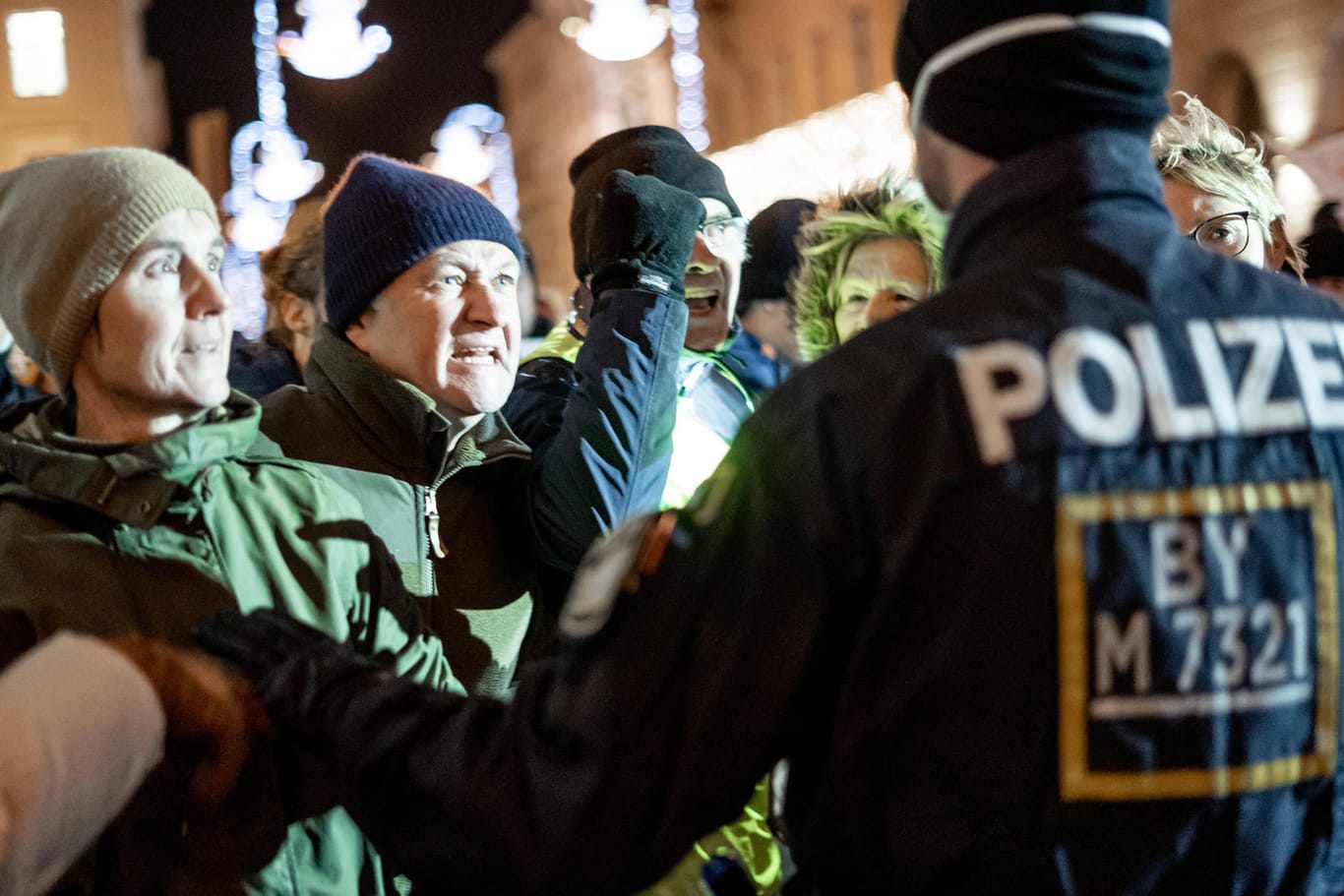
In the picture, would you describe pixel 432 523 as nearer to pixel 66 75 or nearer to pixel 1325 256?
pixel 1325 256

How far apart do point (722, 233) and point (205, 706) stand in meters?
2.08

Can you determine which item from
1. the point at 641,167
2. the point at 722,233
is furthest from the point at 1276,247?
the point at 641,167

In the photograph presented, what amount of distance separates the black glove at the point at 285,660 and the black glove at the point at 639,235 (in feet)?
3.67

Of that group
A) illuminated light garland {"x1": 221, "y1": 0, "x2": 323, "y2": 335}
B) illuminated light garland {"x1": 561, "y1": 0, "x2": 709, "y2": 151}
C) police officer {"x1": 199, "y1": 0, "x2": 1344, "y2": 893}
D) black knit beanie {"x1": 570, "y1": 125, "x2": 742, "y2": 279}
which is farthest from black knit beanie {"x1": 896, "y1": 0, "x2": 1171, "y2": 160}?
illuminated light garland {"x1": 561, "y1": 0, "x2": 709, "y2": 151}

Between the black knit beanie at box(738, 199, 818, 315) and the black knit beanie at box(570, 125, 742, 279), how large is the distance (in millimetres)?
1474

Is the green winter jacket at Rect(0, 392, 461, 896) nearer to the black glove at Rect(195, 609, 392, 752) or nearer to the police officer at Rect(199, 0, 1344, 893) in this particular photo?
the black glove at Rect(195, 609, 392, 752)

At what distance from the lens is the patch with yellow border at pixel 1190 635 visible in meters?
1.35

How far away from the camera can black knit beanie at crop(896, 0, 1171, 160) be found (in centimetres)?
147

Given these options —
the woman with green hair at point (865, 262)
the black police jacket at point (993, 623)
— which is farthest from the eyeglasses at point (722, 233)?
the black police jacket at point (993, 623)

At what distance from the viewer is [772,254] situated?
15.9 feet

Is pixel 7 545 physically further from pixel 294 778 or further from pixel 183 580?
pixel 294 778

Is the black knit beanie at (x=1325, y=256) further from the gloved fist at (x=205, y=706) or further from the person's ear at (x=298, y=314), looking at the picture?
the gloved fist at (x=205, y=706)

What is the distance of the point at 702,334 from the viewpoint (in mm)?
3252

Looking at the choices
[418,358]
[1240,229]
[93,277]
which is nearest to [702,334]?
[418,358]
